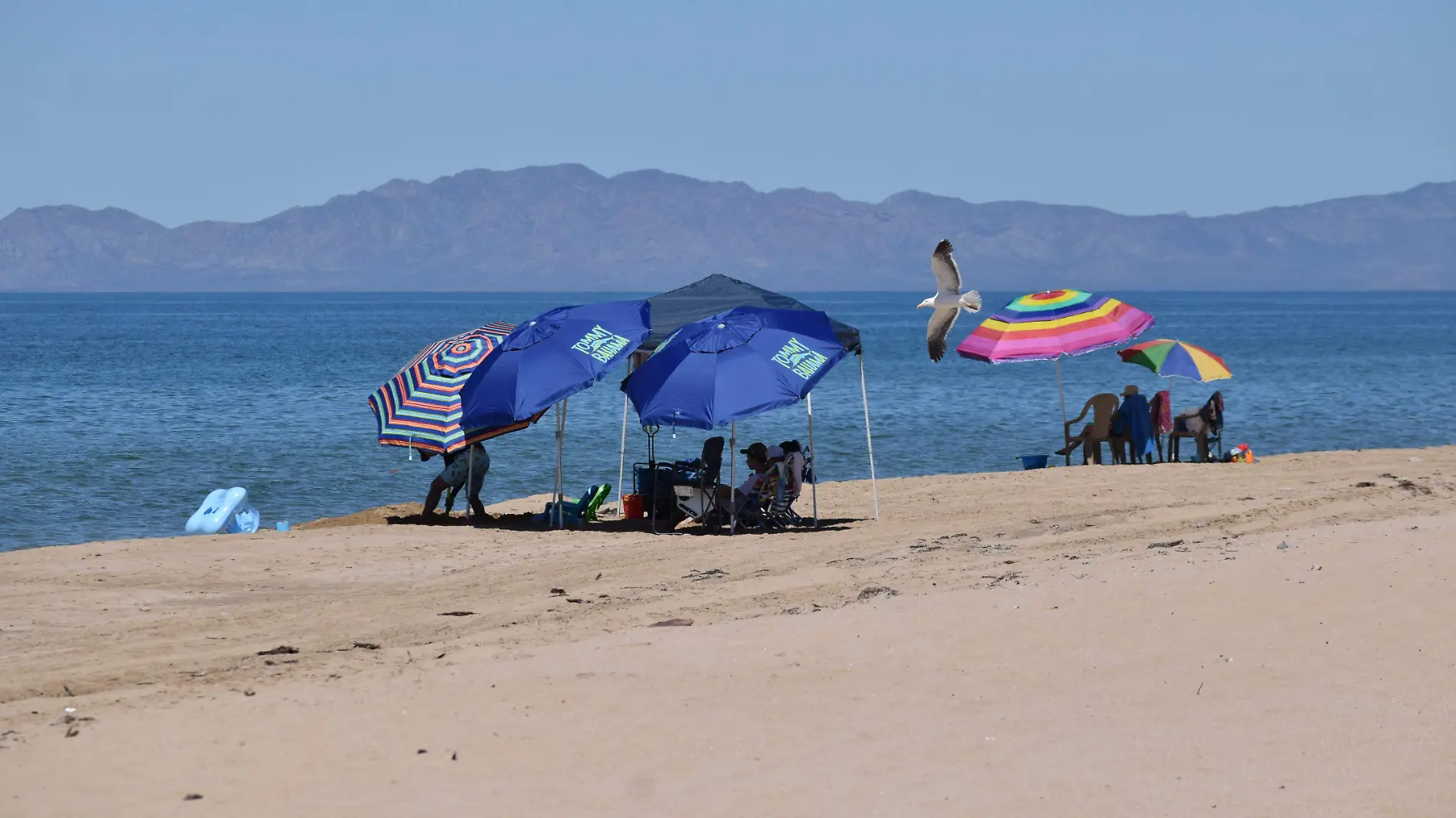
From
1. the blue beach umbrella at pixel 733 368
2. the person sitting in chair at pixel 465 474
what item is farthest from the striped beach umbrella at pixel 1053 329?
the person sitting in chair at pixel 465 474

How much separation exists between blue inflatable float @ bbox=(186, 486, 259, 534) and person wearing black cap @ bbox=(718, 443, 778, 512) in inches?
202

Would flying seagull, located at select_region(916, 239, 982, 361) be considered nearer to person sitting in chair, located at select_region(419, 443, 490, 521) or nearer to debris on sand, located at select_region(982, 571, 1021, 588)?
debris on sand, located at select_region(982, 571, 1021, 588)

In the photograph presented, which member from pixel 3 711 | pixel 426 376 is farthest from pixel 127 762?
pixel 426 376

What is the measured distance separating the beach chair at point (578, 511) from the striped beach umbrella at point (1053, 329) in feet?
16.2

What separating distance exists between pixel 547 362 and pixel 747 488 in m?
2.09

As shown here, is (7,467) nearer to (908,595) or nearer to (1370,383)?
(908,595)

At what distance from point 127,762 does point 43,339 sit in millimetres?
91651

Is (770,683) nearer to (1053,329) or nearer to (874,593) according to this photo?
(874,593)

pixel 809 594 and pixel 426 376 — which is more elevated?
pixel 426 376

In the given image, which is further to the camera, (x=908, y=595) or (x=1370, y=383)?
(x=1370, y=383)

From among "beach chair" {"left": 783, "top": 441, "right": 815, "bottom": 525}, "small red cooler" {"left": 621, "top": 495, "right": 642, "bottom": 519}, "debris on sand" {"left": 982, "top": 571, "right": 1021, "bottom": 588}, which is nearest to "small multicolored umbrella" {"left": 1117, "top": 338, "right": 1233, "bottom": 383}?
"beach chair" {"left": 783, "top": 441, "right": 815, "bottom": 525}

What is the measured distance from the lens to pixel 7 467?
2278 cm

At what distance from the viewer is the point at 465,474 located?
14.3 metres

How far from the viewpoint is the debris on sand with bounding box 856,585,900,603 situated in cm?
914
